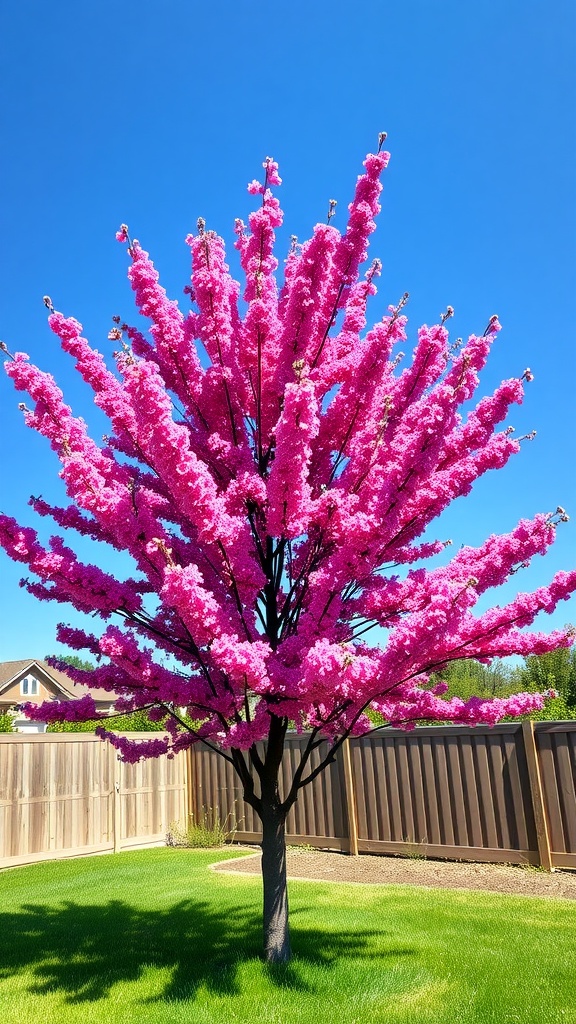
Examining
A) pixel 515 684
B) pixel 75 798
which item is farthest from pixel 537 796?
pixel 515 684

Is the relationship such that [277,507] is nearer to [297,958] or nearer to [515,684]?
[297,958]

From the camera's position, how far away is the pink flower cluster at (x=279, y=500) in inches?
A: 156

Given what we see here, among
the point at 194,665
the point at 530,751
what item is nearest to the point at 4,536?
the point at 194,665

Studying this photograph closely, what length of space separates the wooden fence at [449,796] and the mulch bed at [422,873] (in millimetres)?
251

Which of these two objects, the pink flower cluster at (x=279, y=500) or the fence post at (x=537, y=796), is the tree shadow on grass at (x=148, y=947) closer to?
the pink flower cluster at (x=279, y=500)

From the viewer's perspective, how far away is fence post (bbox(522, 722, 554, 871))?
8906 millimetres

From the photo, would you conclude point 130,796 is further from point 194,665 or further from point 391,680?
point 391,680

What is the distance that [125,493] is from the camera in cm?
439

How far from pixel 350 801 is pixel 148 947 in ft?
18.5

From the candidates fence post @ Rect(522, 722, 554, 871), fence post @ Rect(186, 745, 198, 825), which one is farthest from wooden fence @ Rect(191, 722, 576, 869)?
fence post @ Rect(186, 745, 198, 825)

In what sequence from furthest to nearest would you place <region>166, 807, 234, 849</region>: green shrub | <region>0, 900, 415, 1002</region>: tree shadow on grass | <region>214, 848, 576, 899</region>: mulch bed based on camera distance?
→ 1. <region>166, 807, 234, 849</region>: green shrub
2. <region>214, 848, 576, 899</region>: mulch bed
3. <region>0, 900, 415, 1002</region>: tree shadow on grass

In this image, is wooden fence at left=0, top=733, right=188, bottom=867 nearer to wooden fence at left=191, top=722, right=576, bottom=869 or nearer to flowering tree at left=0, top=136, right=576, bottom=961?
wooden fence at left=191, top=722, right=576, bottom=869

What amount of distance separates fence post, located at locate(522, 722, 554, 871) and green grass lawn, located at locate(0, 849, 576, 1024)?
1.65m

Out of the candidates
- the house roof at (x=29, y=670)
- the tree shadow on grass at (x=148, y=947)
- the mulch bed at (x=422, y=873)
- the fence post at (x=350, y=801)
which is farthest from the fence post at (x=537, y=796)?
the house roof at (x=29, y=670)
